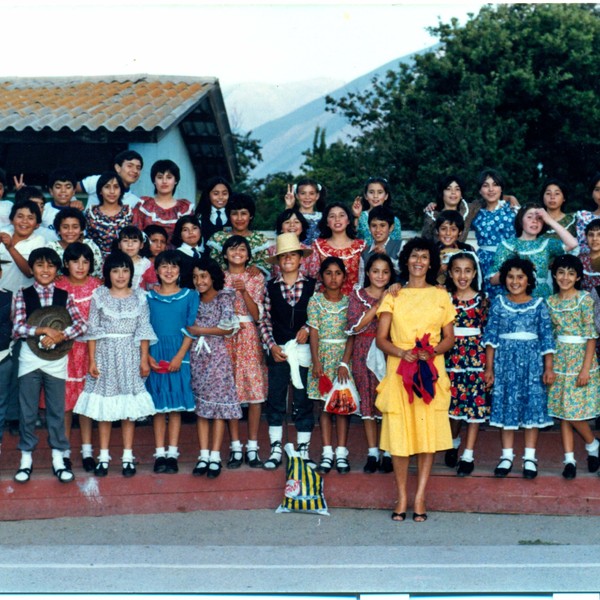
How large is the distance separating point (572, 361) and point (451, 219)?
4.23 ft

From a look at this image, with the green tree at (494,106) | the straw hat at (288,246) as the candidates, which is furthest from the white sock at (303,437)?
the green tree at (494,106)

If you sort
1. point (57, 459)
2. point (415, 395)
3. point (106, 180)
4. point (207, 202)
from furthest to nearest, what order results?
point (207, 202), point (106, 180), point (57, 459), point (415, 395)

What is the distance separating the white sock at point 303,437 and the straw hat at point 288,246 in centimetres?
122

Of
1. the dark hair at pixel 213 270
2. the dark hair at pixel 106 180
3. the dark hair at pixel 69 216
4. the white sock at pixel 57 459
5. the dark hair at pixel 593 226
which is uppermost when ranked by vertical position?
the dark hair at pixel 106 180

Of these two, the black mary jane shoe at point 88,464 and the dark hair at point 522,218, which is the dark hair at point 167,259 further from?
the dark hair at point 522,218

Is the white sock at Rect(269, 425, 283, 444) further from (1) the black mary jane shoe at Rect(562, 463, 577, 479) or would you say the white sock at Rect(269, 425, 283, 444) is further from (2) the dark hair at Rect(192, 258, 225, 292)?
(1) the black mary jane shoe at Rect(562, 463, 577, 479)

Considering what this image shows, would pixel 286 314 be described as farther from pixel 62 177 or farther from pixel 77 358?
pixel 62 177

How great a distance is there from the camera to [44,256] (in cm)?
638

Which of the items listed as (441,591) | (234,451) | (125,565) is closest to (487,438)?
(234,451)

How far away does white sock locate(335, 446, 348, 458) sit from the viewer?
6.52 metres

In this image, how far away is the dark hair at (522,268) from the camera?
6387mm

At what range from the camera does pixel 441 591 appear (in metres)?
4.81

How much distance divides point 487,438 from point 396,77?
15.3 m

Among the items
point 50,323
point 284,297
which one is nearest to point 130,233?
point 50,323
